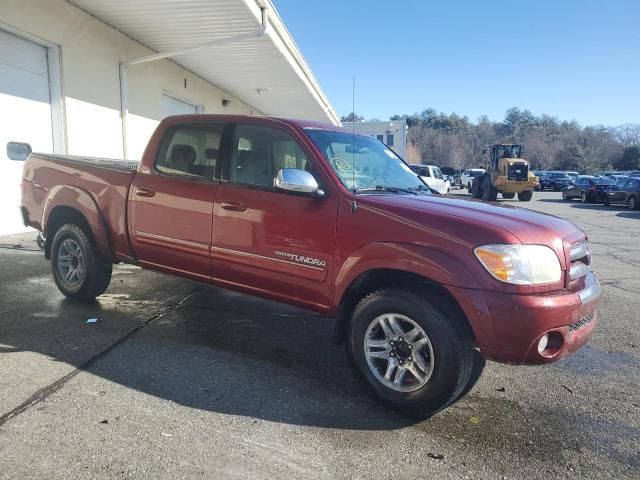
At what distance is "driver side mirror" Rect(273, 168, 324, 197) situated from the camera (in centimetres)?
335

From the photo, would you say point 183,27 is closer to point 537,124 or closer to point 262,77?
point 262,77

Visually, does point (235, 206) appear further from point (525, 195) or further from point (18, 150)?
point (525, 195)

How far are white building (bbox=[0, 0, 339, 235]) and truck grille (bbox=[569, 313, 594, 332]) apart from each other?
7.82m

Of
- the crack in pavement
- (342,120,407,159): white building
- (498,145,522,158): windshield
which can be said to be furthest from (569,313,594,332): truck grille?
(342,120,407,159): white building

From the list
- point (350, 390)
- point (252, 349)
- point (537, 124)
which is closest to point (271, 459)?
point (350, 390)

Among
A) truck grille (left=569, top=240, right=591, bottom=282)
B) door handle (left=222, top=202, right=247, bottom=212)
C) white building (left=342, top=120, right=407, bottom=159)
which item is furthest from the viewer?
white building (left=342, top=120, right=407, bottom=159)

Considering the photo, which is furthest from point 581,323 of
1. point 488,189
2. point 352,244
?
point 488,189

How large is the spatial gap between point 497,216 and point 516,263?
490mm

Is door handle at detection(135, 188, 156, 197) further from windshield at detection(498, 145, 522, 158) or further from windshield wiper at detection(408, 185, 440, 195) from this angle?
windshield at detection(498, 145, 522, 158)

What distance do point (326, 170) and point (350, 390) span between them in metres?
1.62

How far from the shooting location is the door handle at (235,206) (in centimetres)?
380

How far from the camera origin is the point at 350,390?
340cm

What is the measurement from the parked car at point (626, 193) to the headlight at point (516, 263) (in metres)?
22.9

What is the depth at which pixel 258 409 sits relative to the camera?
308cm
